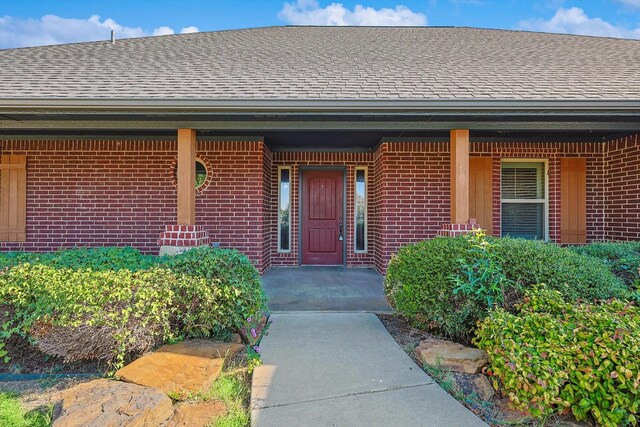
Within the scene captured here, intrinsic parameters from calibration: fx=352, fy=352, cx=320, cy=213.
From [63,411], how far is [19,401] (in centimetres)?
71

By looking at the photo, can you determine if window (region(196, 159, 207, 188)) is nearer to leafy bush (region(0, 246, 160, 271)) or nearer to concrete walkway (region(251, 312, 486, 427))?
leafy bush (region(0, 246, 160, 271))

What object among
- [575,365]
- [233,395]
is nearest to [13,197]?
[233,395]

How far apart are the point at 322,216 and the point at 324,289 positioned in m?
2.34

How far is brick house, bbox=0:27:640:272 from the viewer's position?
463 cm

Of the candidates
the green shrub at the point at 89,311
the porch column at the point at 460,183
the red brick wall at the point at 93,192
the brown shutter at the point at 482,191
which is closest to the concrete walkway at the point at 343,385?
the green shrub at the point at 89,311

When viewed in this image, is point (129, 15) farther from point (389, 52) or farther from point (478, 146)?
point (478, 146)

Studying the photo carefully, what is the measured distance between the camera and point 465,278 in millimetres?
3086

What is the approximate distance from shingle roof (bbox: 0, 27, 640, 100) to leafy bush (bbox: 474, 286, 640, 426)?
307 centimetres

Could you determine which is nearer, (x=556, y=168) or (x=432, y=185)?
(x=432, y=185)

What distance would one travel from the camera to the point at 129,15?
10133 mm

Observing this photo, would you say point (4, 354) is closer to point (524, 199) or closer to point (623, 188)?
point (524, 199)

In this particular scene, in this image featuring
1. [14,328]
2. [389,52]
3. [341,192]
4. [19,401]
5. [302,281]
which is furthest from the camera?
[341,192]

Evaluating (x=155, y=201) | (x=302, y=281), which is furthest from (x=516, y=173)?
(x=155, y=201)

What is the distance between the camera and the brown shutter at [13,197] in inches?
242
